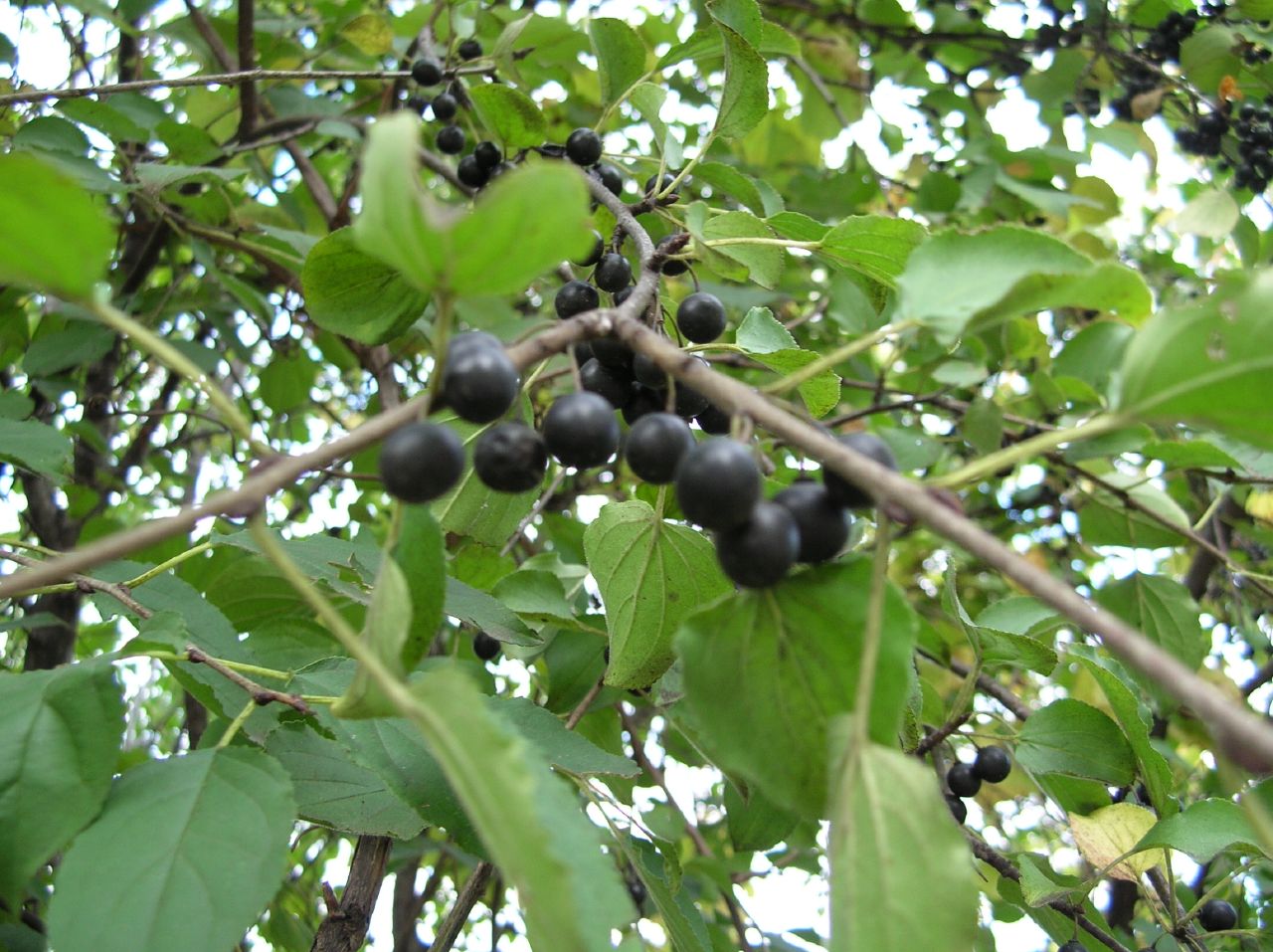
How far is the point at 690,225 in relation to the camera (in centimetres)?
144

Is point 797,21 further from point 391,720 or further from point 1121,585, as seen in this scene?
point 391,720

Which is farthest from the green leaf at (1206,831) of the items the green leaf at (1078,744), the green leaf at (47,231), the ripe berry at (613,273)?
the green leaf at (47,231)

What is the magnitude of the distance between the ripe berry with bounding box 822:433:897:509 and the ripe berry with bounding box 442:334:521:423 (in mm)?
324

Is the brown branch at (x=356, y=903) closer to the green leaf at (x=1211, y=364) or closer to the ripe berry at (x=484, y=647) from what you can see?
the ripe berry at (x=484, y=647)

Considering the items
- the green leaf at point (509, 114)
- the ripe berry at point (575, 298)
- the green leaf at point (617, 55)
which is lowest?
the ripe berry at point (575, 298)

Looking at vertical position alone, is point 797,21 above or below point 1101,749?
above

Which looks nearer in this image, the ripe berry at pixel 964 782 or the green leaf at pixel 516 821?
the green leaf at pixel 516 821

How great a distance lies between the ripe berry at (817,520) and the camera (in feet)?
3.01

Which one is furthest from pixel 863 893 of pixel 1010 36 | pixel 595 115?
pixel 1010 36

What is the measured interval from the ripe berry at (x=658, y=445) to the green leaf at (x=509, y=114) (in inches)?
43.8

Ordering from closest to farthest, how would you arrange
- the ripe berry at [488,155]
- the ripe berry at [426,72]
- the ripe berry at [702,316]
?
the ripe berry at [702,316] < the ripe berry at [488,155] < the ripe berry at [426,72]

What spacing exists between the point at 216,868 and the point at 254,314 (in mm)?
2494

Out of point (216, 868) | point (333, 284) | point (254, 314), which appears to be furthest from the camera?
point (254, 314)

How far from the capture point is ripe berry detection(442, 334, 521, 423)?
2.88ft
